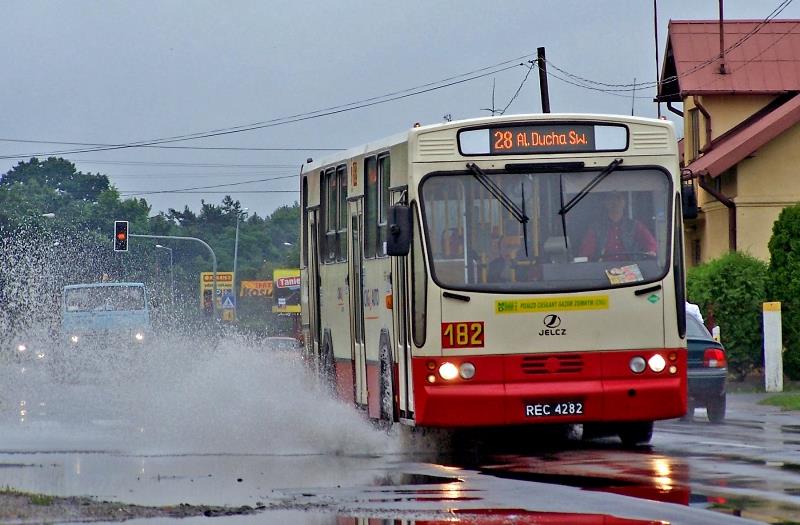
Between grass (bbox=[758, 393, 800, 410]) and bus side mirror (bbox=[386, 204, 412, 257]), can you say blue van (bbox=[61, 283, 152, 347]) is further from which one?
bus side mirror (bbox=[386, 204, 412, 257])

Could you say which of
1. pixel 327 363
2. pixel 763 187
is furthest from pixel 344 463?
pixel 763 187

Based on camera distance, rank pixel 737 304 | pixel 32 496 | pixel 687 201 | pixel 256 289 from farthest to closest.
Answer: pixel 256 289, pixel 737 304, pixel 687 201, pixel 32 496

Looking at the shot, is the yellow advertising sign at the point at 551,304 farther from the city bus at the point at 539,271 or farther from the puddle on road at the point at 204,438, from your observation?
the puddle on road at the point at 204,438

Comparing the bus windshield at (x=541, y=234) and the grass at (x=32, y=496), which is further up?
the bus windshield at (x=541, y=234)

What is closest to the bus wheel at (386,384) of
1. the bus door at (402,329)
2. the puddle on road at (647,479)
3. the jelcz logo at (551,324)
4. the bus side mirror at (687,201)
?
the bus door at (402,329)

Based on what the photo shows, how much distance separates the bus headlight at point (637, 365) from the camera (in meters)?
15.4

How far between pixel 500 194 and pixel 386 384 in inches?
91.4

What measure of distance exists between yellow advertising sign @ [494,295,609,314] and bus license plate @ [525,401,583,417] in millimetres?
829

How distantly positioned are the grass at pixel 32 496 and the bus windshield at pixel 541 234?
14.8 ft

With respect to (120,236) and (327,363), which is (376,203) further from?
(120,236)

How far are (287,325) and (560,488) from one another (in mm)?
100542

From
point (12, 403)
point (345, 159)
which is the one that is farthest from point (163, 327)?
point (345, 159)

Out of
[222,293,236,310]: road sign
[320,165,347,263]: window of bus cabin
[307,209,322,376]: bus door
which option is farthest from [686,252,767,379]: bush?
[222,293,236,310]: road sign

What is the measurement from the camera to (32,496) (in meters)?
11.9
